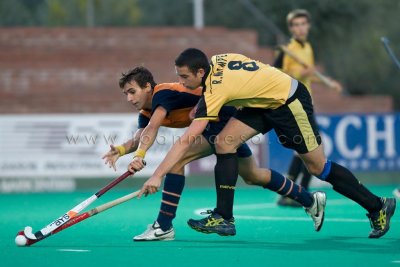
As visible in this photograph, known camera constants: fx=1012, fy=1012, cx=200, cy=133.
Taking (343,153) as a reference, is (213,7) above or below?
above

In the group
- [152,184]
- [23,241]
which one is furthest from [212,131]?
[23,241]

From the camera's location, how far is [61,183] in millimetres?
13195

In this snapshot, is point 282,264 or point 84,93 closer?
point 282,264

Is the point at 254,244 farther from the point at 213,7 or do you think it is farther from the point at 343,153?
the point at 213,7

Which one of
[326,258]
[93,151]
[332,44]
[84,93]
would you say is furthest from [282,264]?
[332,44]

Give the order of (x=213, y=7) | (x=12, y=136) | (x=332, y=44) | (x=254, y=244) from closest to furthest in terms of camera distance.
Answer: (x=254, y=244) < (x=12, y=136) < (x=213, y=7) < (x=332, y=44)

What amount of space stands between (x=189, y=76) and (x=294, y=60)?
353cm

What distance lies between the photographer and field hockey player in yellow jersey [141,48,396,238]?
666cm

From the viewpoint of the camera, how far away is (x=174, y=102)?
7000 millimetres

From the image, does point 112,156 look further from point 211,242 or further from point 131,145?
point 211,242

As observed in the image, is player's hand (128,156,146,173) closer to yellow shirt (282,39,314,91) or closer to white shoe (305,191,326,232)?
white shoe (305,191,326,232)

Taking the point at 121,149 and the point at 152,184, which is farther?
the point at 121,149

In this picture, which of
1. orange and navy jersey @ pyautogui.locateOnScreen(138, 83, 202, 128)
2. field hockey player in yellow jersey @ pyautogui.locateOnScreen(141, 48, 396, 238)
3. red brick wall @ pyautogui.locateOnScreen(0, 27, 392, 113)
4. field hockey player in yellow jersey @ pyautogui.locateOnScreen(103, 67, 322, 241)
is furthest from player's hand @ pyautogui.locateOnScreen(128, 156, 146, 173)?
red brick wall @ pyautogui.locateOnScreen(0, 27, 392, 113)

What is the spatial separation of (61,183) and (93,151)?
0.59 m
